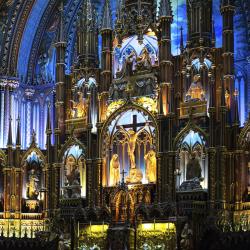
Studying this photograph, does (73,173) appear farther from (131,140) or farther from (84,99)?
(84,99)

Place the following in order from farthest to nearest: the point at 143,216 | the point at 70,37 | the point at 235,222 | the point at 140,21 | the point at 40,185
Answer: the point at 70,37, the point at 40,185, the point at 140,21, the point at 143,216, the point at 235,222

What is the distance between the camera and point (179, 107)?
3195 cm

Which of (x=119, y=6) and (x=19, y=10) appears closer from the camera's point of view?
(x=119, y=6)

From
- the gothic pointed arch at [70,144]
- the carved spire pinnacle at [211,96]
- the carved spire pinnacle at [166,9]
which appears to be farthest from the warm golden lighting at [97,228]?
the carved spire pinnacle at [166,9]

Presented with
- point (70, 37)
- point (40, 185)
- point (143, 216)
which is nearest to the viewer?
point (143, 216)

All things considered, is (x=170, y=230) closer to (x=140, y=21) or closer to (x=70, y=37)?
(x=140, y=21)

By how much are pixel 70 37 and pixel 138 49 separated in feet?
19.8

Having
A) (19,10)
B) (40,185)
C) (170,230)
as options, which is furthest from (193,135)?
(19,10)

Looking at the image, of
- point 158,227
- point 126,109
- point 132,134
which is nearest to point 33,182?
point 132,134

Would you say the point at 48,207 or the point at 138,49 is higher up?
the point at 138,49

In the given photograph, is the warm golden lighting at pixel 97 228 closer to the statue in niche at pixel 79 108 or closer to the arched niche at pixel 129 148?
the arched niche at pixel 129 148

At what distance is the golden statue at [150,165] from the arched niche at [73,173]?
3.20m

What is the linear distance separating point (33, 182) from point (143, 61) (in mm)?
8089

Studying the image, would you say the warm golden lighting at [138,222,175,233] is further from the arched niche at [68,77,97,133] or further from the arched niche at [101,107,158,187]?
the arched niche at [68,77,97,133]
